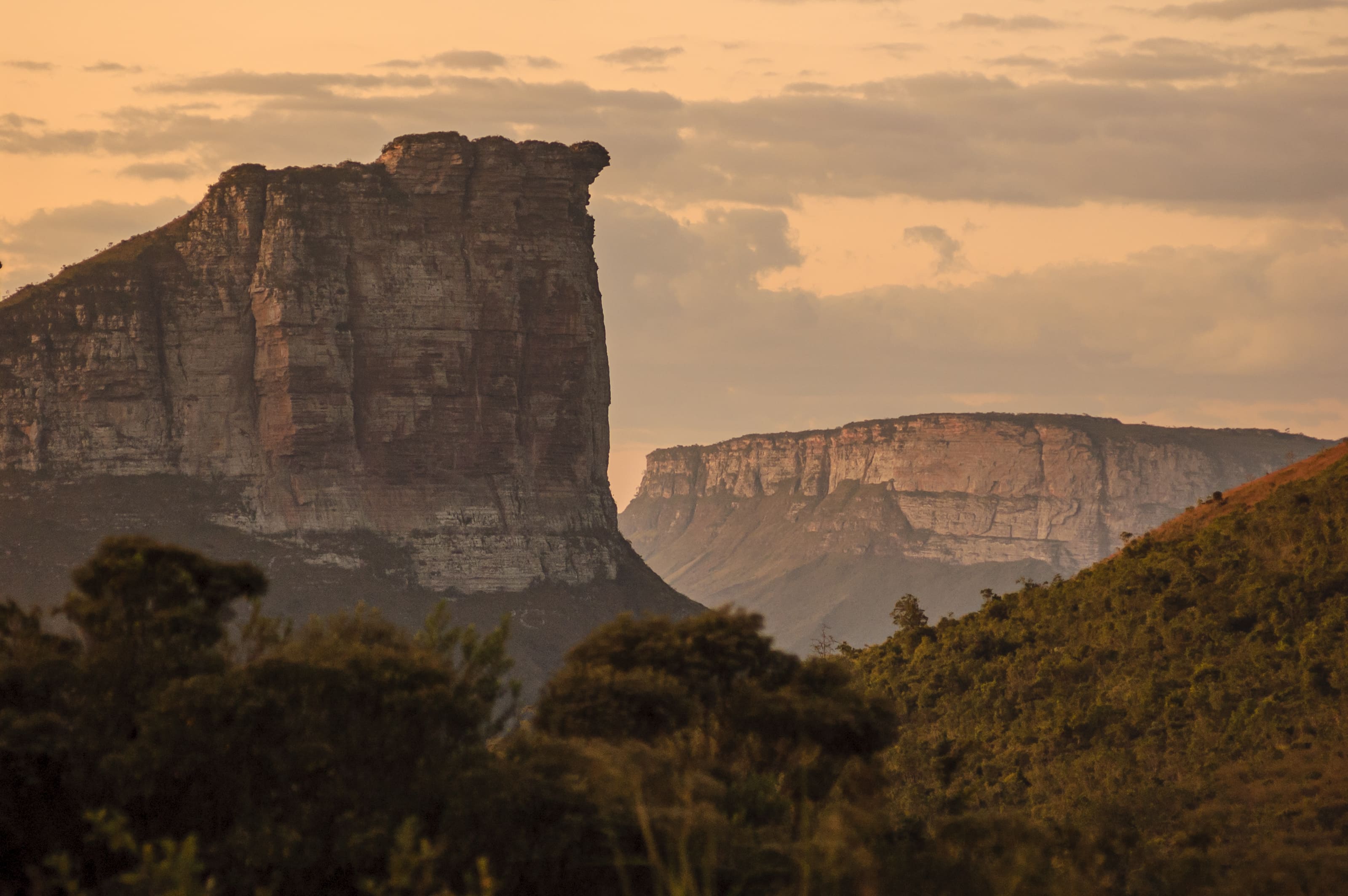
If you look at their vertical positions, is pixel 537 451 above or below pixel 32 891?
above

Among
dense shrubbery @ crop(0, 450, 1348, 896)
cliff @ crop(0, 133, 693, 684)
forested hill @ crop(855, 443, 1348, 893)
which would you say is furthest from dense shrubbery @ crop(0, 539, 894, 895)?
cliff @ crop(0, 133, 693, 684)

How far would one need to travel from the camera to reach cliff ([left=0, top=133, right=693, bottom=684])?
440 feet

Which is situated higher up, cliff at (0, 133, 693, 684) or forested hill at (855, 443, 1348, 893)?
cliff at (0, 133, 693, 684)

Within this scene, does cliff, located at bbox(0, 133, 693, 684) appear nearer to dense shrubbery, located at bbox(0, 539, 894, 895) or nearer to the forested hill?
the forested hill

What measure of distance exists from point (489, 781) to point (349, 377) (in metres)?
108

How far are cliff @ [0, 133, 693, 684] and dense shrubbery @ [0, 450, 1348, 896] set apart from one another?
92.6 meters

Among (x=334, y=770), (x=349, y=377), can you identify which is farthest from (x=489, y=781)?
(x=349, y=377)

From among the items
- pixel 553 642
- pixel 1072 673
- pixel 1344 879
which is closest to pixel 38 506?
pixel 553 642

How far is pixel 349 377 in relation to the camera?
462ft

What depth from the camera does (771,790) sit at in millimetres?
39656

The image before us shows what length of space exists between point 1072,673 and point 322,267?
8791 centimetres

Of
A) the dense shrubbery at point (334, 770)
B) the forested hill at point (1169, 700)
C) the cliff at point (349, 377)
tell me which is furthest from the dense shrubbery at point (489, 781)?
the cliff at point (349, 377)

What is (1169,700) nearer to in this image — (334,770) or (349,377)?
(334,770)

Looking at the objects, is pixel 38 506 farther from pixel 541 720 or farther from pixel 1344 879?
pixel 1344 879
